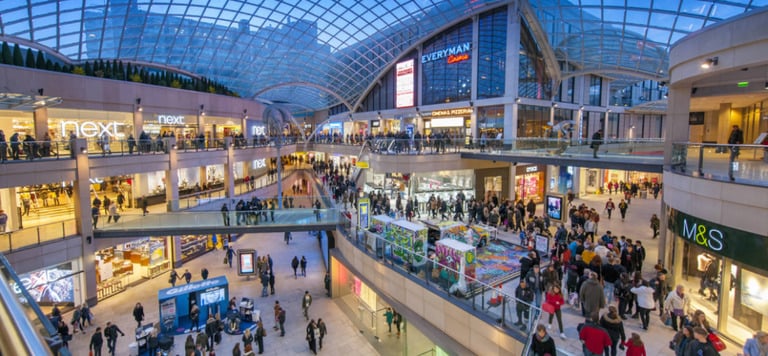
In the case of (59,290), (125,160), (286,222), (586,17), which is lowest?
(59,290)

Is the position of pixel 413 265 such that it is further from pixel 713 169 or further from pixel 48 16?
pixel 48 16

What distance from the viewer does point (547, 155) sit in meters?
22.4

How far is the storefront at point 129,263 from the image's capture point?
72.5 ft

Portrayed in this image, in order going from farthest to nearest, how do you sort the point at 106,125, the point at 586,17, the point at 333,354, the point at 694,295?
the point at 586,17
the point at 106,125
the point at 333,354
the point at 694,295

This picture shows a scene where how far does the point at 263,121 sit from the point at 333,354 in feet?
112

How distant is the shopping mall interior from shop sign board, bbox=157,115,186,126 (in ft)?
0.77

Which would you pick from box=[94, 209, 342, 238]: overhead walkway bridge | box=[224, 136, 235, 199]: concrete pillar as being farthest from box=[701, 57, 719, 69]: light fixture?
box=[224, 136, 235, 199]: concrete pillar

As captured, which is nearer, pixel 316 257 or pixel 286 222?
pixel 286 222

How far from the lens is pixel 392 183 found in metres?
30.1

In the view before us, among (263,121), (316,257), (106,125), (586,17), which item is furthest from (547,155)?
(263,121)

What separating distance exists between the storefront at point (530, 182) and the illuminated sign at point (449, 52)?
12.0 metres

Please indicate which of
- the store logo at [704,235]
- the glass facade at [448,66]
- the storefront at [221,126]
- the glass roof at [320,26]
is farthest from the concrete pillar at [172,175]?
the store logo at [704,235]

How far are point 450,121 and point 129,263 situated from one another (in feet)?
93.5

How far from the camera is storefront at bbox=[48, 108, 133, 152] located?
24.3m
